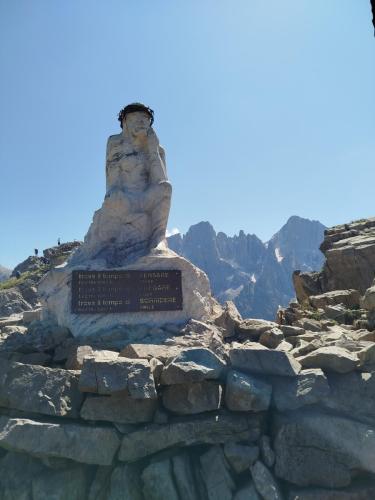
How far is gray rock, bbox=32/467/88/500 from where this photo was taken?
4.77m

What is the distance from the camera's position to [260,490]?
15.1 feet

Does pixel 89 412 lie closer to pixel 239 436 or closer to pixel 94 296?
pixel 239 436

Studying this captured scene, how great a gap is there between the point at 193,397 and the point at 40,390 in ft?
7.68

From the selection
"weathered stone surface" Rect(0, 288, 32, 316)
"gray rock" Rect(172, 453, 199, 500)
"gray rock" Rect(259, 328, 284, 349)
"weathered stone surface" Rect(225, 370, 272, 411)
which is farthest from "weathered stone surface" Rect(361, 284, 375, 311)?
"weathered stone surface" Rect(0, 288, 32, 316)

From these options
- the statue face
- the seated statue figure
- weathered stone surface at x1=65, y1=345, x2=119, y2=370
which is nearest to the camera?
weathered stone surface at x1=65, y1=345, x2=119, y2=370

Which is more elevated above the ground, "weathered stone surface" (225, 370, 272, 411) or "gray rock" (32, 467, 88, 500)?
"weathered stone surface" (225, 370, 272, 411)

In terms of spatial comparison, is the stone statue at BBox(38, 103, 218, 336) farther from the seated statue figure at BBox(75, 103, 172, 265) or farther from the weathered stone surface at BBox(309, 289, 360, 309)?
the weathered stone surface at BBox(309, 289, 360, 309)

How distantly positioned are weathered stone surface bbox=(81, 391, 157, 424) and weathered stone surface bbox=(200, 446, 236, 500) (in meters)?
0.97

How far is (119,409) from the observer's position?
520cm

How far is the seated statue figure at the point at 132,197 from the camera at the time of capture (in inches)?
439

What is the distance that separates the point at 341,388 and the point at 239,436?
5.55 ft

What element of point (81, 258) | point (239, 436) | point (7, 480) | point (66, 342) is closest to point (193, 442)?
point (239, 436)

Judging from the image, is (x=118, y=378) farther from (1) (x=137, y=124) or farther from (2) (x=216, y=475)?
(1) (x=137, y=124)

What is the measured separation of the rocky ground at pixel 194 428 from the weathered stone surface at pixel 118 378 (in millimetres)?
15
